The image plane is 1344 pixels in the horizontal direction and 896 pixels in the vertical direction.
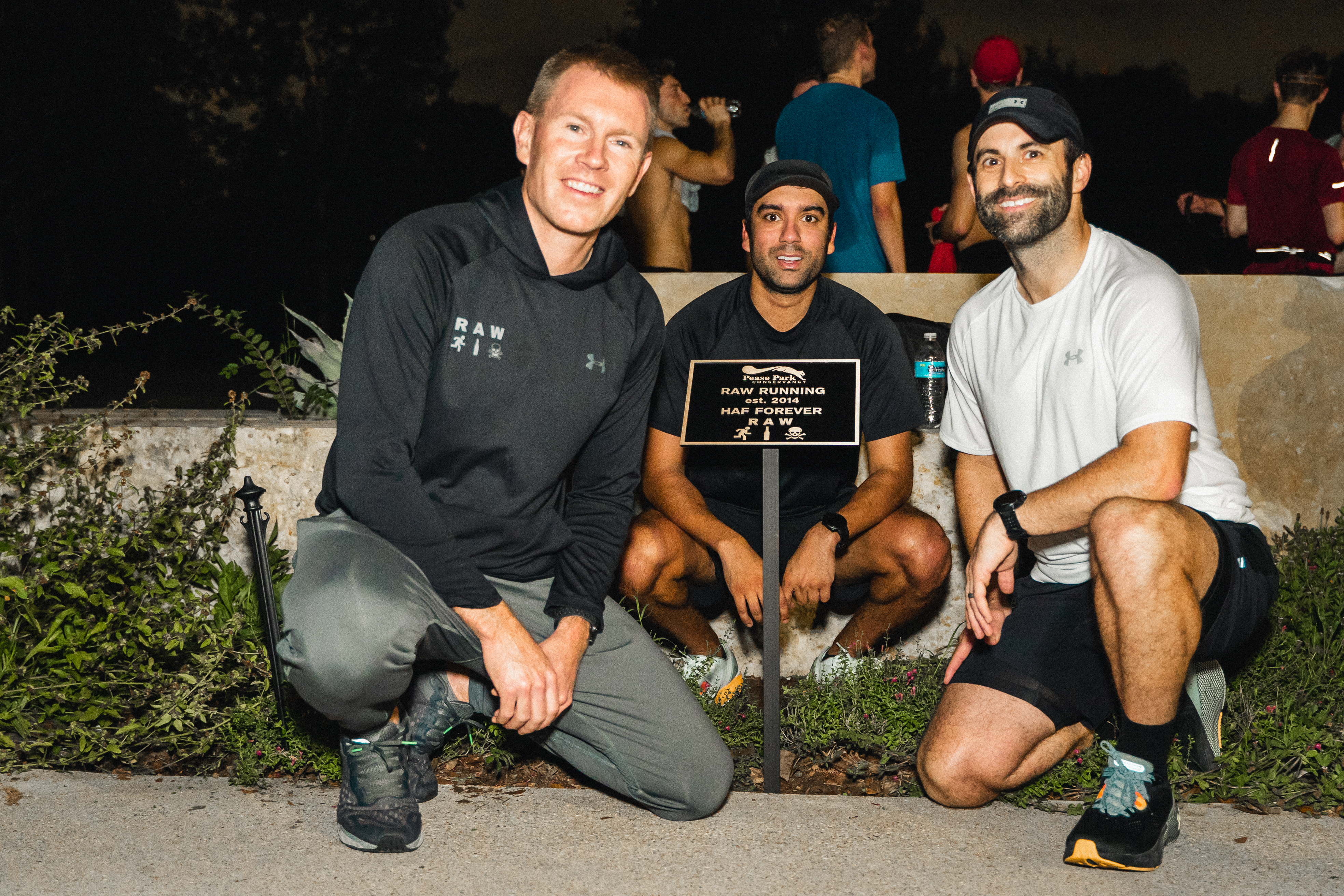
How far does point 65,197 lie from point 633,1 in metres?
14.6

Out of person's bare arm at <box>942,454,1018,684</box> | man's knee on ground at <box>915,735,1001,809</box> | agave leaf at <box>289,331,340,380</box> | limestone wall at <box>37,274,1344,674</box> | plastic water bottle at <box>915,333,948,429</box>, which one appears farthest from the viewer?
agave leaf at <box>289,331,340,380</box>

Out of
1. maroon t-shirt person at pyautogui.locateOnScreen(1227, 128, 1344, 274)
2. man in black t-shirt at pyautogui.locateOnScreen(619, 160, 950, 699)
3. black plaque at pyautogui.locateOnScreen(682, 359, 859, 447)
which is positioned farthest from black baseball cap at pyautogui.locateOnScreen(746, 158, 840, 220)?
maroon t-shirt person at pyautogui.locateOnScreen(1227, 128, 1344, 274)

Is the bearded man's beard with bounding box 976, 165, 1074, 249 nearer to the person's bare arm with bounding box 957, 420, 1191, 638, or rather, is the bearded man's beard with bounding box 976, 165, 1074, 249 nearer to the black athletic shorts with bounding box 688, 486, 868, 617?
the person's bare arm with bounding box 957, 420, 1191, 638

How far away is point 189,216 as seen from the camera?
79.3 ft

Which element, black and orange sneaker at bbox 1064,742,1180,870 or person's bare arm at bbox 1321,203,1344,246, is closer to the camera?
black and orange sneaker at bbox 1064,742,1180,870

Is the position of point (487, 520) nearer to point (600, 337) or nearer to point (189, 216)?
point (600, 337)

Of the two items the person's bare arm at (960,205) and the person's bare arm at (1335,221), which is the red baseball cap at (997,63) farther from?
the person's bare arm at (1335,221)

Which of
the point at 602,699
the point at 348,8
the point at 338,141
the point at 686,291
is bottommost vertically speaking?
the point at 602,699

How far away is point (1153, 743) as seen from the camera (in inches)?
103

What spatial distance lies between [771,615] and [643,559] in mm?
627

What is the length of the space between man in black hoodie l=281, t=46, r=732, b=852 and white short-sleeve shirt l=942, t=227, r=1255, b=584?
1.02 meters

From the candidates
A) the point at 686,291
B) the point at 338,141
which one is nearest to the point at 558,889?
the point at 686,291

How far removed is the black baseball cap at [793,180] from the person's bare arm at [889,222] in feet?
3.84

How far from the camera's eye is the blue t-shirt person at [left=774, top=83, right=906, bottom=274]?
496 centimetres
